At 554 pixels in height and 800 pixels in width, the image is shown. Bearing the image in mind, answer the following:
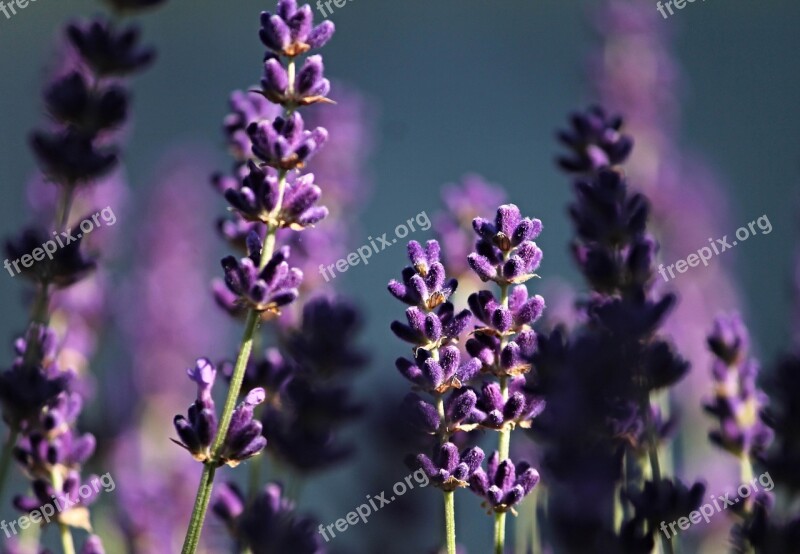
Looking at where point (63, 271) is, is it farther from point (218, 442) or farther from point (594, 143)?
point (594, 143)

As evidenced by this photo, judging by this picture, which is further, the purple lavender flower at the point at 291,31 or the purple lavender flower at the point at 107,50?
the purple lavender flower at the point at 107,50

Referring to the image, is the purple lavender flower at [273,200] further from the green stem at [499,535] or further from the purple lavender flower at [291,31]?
the green stem at [499,535]

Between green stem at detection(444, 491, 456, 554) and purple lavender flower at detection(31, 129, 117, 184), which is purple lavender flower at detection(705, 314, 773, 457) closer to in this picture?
green stem at detection(444, 491, 456, 554)

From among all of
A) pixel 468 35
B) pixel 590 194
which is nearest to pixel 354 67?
pixel 468 35

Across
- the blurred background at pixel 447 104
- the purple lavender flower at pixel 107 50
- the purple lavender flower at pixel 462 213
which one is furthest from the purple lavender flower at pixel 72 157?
the blurred background at pixel 447 104

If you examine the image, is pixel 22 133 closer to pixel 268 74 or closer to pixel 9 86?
pixel 9 86
